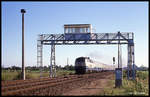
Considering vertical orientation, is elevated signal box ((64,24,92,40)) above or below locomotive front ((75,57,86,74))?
above

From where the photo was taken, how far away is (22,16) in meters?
31.2

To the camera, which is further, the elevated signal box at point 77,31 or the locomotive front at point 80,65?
the locomotive front at point 80,65

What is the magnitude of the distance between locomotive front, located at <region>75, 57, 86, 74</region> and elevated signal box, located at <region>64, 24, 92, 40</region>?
30.7 feet

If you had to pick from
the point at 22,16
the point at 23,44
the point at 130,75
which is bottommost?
the point at 130,75

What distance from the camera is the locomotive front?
49866mm

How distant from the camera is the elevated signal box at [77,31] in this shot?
4109cm

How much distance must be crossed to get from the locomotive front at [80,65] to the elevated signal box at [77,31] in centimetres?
937

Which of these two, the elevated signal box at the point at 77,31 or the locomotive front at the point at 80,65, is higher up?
the elevated signal box at the point at 77,31

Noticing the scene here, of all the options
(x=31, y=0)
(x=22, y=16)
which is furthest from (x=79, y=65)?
(x=31, y=0)

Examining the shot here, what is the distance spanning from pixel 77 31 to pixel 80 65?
32.9 ft

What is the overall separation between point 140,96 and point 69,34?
2593 centimetres

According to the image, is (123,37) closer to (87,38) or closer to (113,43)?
(113,43)

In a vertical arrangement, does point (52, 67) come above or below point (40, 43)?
below

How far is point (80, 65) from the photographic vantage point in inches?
1975
